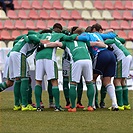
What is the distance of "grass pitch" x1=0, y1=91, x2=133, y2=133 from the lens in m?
9.05

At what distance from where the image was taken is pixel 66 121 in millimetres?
10195

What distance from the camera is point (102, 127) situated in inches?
369

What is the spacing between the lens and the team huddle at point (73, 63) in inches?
475

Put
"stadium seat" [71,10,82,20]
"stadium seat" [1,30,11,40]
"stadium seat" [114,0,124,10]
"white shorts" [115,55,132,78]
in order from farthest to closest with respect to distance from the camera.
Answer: "stadium seat" [114,0,124,10], "stadium seat" [71,10,82,20], "stadium seat" [1,30,11,40], "white shorts" [115,55,132,78]

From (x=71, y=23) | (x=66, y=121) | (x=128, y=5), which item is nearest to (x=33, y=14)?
(x=71, y=23)

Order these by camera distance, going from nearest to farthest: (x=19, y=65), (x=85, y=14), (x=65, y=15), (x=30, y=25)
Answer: (x=19, y=65) → (x=30, y=25) → (x=65, y=15) → (x=85, y=14)

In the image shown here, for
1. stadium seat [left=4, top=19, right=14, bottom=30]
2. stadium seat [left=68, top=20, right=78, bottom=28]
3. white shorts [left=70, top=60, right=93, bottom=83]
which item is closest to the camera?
white shorts [left=70, top=60, right=93, bottom=83]

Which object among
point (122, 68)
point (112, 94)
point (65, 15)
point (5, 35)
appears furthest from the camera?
point (65, 15)

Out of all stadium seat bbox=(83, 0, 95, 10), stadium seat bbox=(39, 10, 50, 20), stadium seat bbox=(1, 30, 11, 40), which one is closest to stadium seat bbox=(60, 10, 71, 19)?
stadium seat bbox=(39, 10, 50, 20)

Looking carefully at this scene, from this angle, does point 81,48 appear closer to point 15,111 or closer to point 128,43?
point 15,111

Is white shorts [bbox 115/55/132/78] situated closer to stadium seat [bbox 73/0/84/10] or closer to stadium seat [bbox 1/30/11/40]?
stadium seat [bbox 1/30/11/40]

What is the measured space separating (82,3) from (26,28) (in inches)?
146

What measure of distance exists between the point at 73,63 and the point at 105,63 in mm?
698

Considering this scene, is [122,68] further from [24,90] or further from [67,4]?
[67,4]
